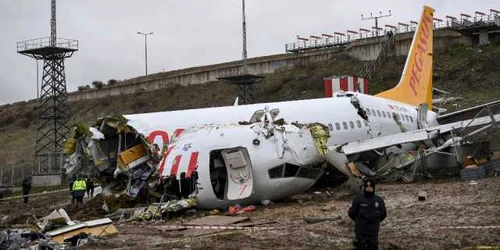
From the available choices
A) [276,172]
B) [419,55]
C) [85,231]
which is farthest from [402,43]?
[85,231]

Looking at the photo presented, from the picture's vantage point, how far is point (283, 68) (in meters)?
80.1

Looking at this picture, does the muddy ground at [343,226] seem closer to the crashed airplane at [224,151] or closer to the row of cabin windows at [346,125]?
the crashed airplane at [224,151]

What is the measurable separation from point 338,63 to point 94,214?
58461mm

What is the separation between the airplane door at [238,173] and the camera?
59.9 ft

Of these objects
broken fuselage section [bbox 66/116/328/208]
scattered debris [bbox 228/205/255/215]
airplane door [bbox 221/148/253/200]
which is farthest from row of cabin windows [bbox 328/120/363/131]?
scattered debris [bbox 228/205/255/215]

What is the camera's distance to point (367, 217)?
9734 millimetres

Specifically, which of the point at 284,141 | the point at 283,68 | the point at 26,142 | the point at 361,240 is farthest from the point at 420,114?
the point at 26,142

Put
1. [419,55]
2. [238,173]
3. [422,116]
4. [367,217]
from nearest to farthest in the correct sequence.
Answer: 1. [367,217]
2. [238,173]
3. [422,116]
4. [419,55]

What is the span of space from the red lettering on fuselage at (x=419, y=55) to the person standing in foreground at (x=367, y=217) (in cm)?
2449

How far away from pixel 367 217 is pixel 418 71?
1021 inches

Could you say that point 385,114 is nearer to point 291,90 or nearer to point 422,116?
point 422,116

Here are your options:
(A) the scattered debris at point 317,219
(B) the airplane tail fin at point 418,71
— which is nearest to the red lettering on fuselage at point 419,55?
(B) the airplane tail fin at point 418,71

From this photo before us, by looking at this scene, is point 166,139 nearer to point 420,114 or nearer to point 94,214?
point 94,214

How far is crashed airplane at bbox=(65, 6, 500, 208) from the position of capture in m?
18.5
